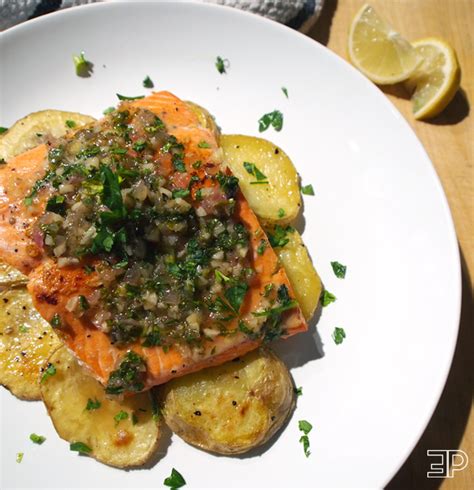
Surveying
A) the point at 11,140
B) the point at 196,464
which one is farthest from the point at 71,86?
the point at 196,464

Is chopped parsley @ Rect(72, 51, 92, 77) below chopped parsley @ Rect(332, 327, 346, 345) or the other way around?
the other way around

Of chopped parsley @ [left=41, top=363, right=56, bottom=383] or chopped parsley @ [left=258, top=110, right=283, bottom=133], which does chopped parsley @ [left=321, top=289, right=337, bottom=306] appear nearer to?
chopped parsley @ [left=258, top=110, right=283, bottom=133]

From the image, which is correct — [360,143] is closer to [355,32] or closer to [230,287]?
[355,32]

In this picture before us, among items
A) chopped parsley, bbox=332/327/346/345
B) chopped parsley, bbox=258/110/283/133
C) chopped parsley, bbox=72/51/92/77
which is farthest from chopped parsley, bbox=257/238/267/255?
chopped parsley, bbox=72/51/92/77

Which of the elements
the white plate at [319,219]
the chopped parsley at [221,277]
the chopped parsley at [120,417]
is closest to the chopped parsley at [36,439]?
the white plate at [319,219]

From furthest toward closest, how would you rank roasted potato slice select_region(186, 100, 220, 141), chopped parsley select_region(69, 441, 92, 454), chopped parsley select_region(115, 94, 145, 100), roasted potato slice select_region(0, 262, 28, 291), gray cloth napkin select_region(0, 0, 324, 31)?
gray cloth napkin select_region(0, 0, 324, 31) < chopped parsley select_region(115, 94, 145, 100) < roasted potato slice select_region(186, 100, 220, 141) < roasted potato slice select_region(0, 262, 28, 291) < chopped parsley select_region(69, 441, 92, 454)

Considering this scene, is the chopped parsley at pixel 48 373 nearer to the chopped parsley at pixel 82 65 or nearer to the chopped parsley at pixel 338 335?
the chopped parsley at pixel 338 335
